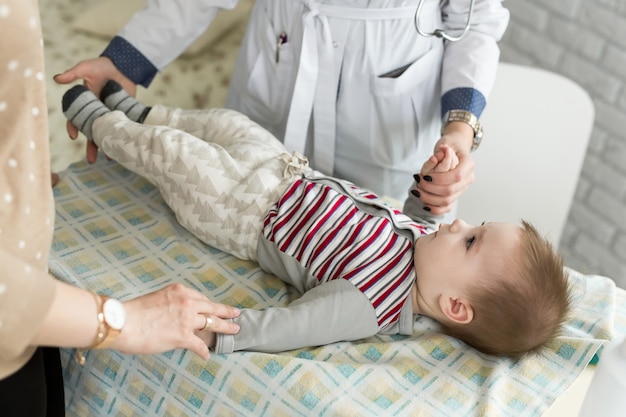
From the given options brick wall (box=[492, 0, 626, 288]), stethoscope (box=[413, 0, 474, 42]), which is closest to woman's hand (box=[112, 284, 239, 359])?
stethoscope (box=[413, 0, 474, 42])

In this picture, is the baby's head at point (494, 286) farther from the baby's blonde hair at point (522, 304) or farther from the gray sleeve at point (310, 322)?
the gray sleeve at point (310, 322)

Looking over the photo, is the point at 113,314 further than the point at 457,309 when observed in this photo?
No

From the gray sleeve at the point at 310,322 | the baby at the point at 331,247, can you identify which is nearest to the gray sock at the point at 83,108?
the baby at the point at 331,247

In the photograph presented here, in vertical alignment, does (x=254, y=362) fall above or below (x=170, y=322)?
below

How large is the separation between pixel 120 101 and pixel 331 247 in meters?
0.57

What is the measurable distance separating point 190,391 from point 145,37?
801mm

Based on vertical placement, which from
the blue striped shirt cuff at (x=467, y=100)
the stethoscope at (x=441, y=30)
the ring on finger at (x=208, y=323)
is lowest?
the ring on finger at (x=208, y=323)

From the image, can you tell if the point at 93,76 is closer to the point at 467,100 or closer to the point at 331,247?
the point at 331,247

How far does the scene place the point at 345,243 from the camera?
120cm

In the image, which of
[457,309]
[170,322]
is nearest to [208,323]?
[170,322]

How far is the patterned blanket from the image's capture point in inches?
39.0

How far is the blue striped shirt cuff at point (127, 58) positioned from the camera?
1.48 metres

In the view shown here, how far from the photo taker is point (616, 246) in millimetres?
2434

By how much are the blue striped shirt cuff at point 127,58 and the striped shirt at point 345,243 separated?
1.55 ft
